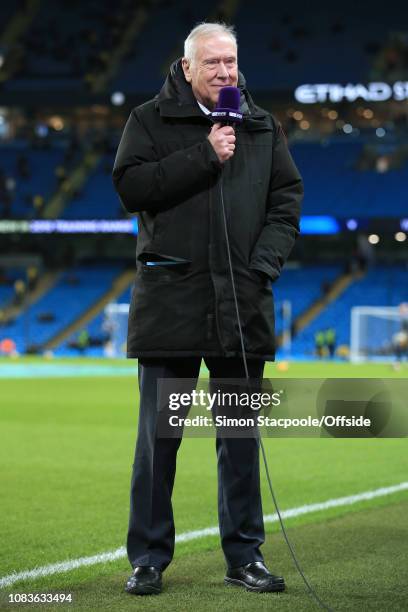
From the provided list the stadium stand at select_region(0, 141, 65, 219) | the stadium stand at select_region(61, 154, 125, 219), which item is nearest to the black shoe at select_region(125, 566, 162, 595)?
the stadium stand at select_region(61, 154, 125, 219)

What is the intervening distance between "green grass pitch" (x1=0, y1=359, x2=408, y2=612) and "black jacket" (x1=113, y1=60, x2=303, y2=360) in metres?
0.98

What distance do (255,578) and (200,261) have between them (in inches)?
50.9

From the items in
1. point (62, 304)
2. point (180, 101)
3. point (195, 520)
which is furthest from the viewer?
point (62, 304)

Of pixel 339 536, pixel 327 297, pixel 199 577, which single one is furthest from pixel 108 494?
pixel 327 297

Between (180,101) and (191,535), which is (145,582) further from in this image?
(180,101)

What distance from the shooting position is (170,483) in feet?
14.8

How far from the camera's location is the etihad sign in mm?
46469

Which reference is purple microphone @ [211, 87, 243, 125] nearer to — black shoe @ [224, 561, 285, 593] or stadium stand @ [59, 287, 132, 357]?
black shoe @ [224, 561, 285, 593]

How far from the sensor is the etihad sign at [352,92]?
46.5m

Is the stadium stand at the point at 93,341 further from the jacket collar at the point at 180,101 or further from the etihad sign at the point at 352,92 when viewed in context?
the jacket collar at the point at 180,101

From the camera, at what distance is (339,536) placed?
5.78m

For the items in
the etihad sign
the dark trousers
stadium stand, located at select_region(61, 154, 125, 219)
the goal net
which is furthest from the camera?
stadium stand, located at select_region(61, 154, 125, 219)

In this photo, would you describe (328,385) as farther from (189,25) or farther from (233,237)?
(189,25)

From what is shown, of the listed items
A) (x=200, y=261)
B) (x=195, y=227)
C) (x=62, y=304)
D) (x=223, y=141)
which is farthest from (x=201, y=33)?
(x=62, y=304)
